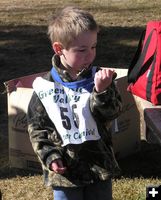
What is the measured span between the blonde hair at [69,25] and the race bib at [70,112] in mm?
223

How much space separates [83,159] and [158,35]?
4.70ft

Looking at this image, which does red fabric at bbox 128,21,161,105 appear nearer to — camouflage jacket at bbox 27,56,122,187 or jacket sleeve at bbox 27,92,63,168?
camouflage jacket at bbox 27,56,122,187

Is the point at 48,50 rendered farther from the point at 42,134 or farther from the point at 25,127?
the point at 42,134

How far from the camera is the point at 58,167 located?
2.63 metres

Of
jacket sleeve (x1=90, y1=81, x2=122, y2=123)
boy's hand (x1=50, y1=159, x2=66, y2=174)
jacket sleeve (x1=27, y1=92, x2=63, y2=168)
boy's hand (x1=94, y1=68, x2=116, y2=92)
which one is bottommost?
boy's hand (x1=50, y1=159, x2=66, y2=174)

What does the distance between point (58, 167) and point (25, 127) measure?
1943mm

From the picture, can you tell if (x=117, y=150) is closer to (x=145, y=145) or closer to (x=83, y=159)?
(x=145, y=145)

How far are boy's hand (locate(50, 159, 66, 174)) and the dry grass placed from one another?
144 cm

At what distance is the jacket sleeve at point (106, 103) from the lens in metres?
2.56

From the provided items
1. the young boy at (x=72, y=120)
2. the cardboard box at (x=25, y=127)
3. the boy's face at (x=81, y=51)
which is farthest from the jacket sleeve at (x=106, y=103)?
the cardboard box at (x=25, y=127)

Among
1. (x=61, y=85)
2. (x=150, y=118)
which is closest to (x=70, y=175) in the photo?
(x=61, y=85)

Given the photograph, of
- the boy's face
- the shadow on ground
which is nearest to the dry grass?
the shadow on ground

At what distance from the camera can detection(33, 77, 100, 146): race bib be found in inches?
→ 104

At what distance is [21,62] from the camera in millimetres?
7898
